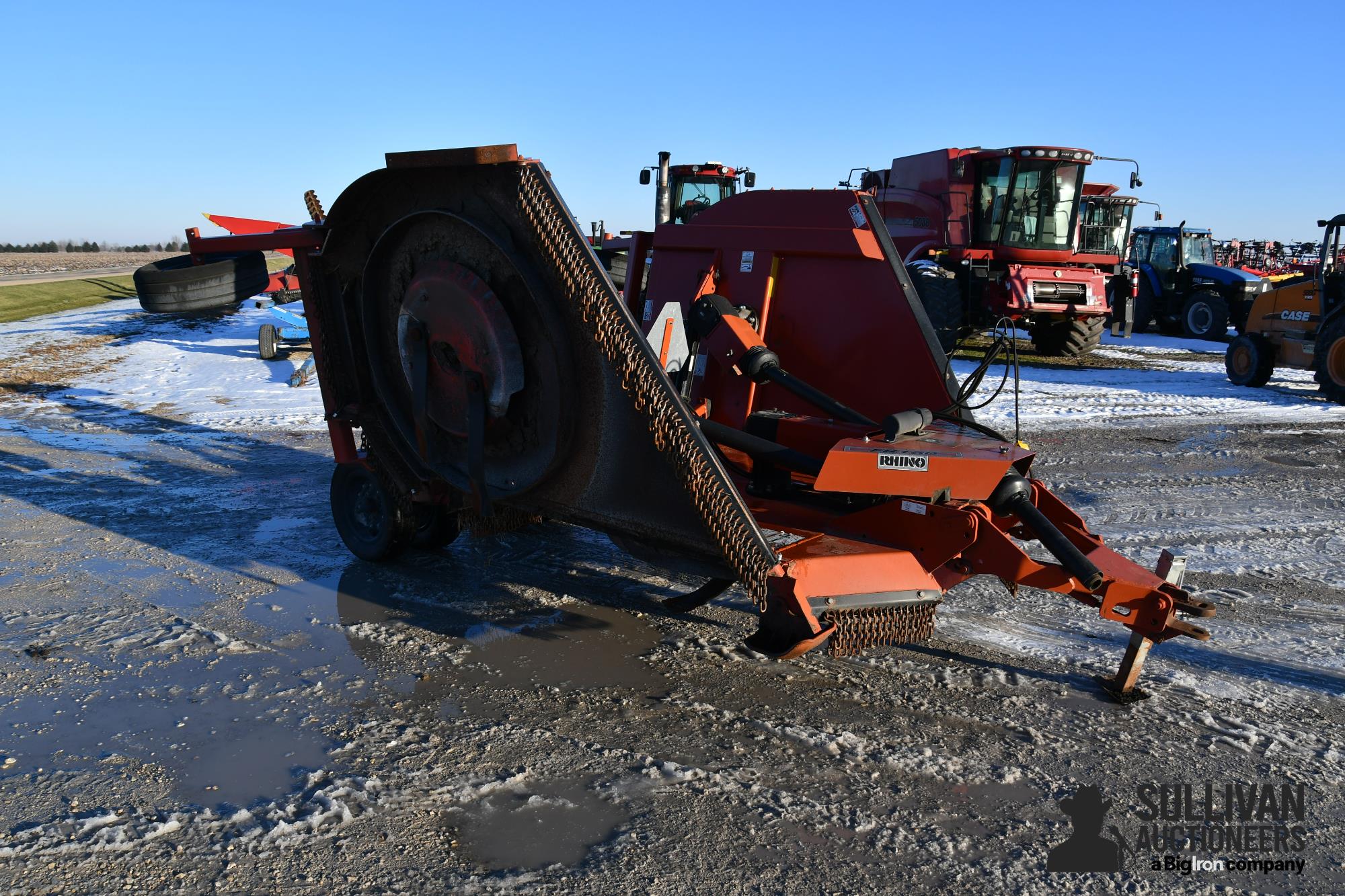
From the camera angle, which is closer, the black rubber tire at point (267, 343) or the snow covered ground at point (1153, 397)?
the snow covered ground at point (1153, 397)

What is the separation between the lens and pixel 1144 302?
21688 millimetres

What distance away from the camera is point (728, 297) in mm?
5488

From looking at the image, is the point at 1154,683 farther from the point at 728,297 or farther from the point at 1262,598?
A: the point at 728,297

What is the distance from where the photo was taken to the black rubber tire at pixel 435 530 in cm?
555

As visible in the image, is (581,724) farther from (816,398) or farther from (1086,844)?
(816,398)

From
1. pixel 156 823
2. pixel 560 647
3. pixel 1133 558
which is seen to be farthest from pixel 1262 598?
pixel 156 823

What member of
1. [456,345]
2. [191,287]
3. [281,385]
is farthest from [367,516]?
[191,287]

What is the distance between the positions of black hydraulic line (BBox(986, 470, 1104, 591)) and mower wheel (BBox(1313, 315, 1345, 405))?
32.6 ft

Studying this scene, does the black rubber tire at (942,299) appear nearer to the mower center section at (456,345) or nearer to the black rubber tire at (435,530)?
the black rubber tire at (435,530)

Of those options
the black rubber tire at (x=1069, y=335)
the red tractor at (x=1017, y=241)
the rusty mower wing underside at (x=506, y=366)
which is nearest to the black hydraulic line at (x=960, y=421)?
the rusty mower wing underside at (x=506, y=366)

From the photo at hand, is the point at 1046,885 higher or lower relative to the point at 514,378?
lower

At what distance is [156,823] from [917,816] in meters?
2.21

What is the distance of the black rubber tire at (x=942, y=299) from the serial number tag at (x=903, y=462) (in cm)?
861

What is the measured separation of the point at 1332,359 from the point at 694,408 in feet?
33.1
